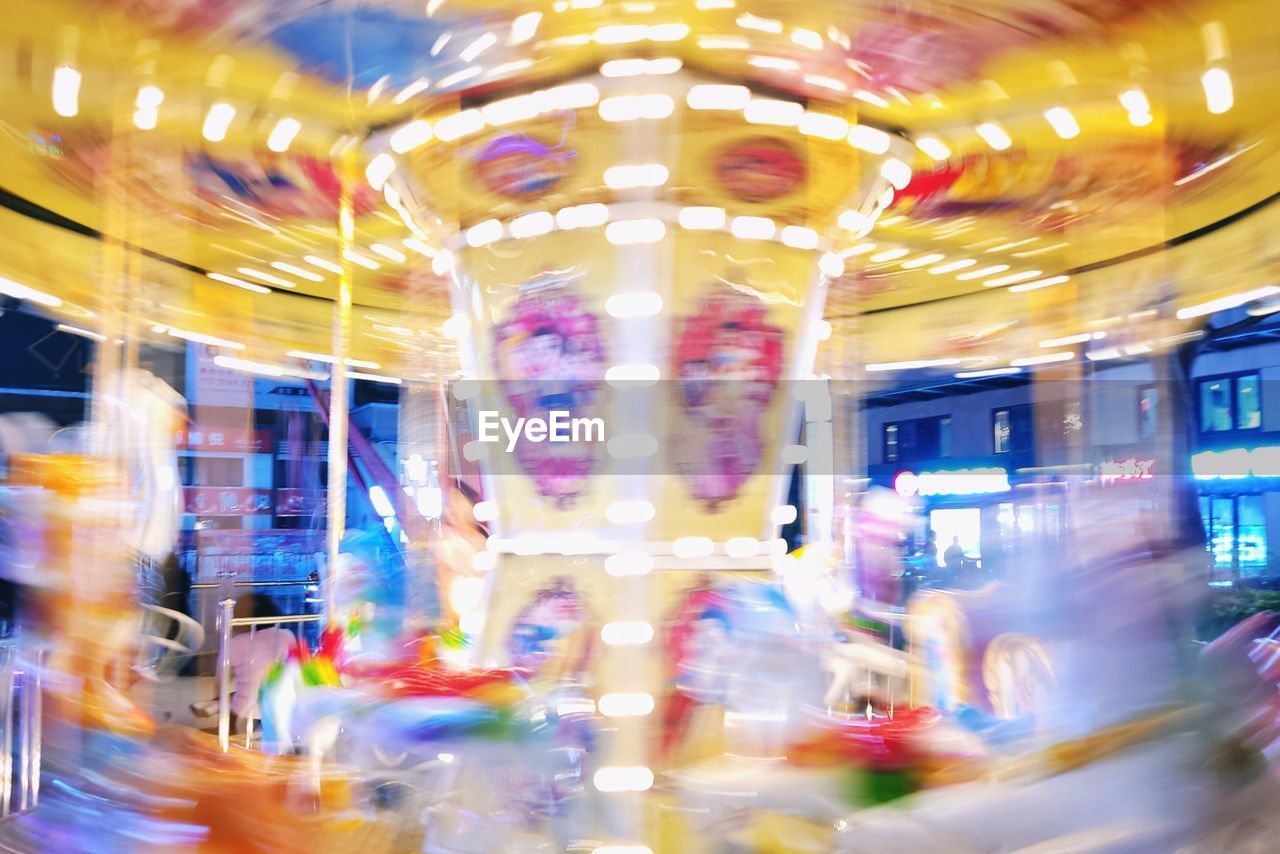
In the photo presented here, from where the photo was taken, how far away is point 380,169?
3182 millimetres

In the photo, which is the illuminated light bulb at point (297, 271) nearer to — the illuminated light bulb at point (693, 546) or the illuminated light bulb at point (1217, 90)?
the illuminated light bulb at point (693, 546)

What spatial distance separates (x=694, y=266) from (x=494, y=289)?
61 centimetres

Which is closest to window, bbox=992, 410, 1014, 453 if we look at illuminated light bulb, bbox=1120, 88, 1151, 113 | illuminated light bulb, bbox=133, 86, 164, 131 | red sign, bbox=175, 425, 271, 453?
illuminated light bulb, bbox=1120, 88, 1151, 113

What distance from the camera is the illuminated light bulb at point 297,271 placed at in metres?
4.79

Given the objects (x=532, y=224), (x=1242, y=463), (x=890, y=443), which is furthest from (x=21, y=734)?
(x=1242, y=463)

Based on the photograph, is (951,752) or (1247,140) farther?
(1247,140)

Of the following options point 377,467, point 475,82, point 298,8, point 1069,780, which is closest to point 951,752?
point 1069,780

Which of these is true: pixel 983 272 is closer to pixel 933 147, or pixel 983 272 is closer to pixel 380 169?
pixel 933 147

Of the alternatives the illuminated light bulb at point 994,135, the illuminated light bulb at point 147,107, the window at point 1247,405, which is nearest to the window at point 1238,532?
the window at point 1247,405

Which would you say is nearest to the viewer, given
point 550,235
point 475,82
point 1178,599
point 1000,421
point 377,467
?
point 1178,599

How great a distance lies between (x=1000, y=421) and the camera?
6125mm

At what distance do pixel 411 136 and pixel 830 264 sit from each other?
4.25ft

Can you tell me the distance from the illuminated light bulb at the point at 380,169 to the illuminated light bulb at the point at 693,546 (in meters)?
1.45

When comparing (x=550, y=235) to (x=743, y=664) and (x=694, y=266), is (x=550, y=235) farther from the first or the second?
(x=743, y=664)
